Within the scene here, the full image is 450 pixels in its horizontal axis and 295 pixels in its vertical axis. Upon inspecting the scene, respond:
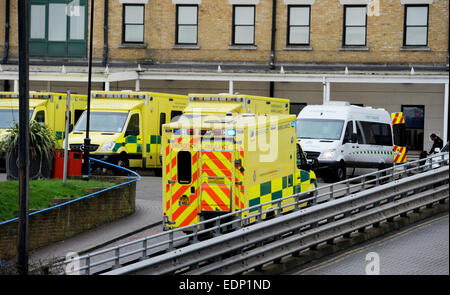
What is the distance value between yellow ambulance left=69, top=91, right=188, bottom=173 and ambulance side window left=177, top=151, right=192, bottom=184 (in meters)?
11.9

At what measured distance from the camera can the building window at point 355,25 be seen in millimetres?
37469

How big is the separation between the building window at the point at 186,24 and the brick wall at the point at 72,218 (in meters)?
19.1

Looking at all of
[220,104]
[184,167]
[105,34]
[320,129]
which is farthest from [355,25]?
[184,167]

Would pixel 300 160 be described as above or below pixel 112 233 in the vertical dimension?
above

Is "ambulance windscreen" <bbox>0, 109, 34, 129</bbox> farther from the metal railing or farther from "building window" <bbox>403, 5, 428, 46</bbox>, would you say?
"building window" <bbox>403, 5, 428, 46</bbox>

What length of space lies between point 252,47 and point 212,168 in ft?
77.1

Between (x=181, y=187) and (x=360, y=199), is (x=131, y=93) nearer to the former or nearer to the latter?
(x=181, y=187)

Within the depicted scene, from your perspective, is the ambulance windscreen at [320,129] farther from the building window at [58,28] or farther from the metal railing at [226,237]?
the building window at [58,28]

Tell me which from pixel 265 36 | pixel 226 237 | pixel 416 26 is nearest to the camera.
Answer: pixel 226 237

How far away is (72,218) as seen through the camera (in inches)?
725

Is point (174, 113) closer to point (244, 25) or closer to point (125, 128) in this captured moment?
point (125, 128)

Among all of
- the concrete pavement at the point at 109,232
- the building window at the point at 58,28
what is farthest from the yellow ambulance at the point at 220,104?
the building window at the point at 58,28
